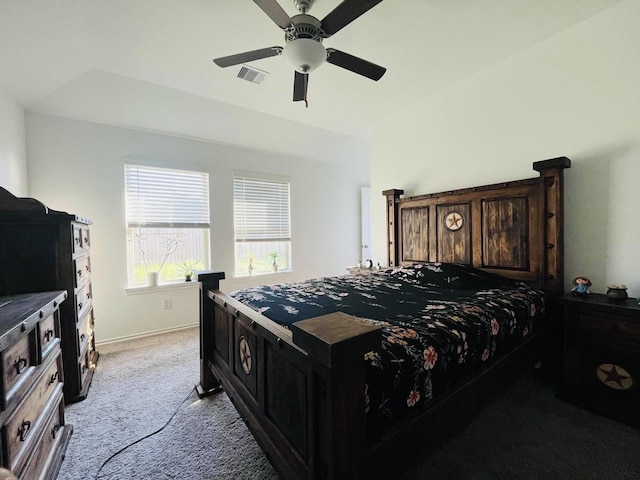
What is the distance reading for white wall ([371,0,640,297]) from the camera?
80.8 inches

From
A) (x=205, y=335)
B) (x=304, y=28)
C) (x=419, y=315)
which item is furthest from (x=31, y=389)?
(x=304, y=28)

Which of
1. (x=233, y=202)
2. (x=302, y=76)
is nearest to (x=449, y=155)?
(x=302, y=76)

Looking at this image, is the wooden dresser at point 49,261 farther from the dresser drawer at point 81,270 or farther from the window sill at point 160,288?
the window sill at point 160,288

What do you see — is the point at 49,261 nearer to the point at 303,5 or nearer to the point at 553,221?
the point at 303,5

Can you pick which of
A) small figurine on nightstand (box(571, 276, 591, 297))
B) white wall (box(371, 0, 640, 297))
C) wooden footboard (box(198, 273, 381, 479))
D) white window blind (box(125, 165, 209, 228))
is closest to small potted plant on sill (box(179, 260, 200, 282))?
white window blind (box(125, 165, 209, 228))

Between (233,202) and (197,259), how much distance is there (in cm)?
96

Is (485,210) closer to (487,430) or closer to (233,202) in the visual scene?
(487,430)

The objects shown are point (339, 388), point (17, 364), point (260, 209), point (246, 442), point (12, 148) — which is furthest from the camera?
point (260, 209)

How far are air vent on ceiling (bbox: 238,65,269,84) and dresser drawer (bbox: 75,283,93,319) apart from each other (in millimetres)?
2334

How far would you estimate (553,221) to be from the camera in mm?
2285

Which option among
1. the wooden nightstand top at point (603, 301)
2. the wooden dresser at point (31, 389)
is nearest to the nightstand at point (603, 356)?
the wooden nightstand top at point (603, 301)

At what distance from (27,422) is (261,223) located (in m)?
3.43

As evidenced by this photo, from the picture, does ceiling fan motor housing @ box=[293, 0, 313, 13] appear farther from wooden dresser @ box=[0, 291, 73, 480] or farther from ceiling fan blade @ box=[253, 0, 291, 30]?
wooden dresser @ box=[0, 291, 73, 480]

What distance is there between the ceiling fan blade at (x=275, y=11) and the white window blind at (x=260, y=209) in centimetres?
272
